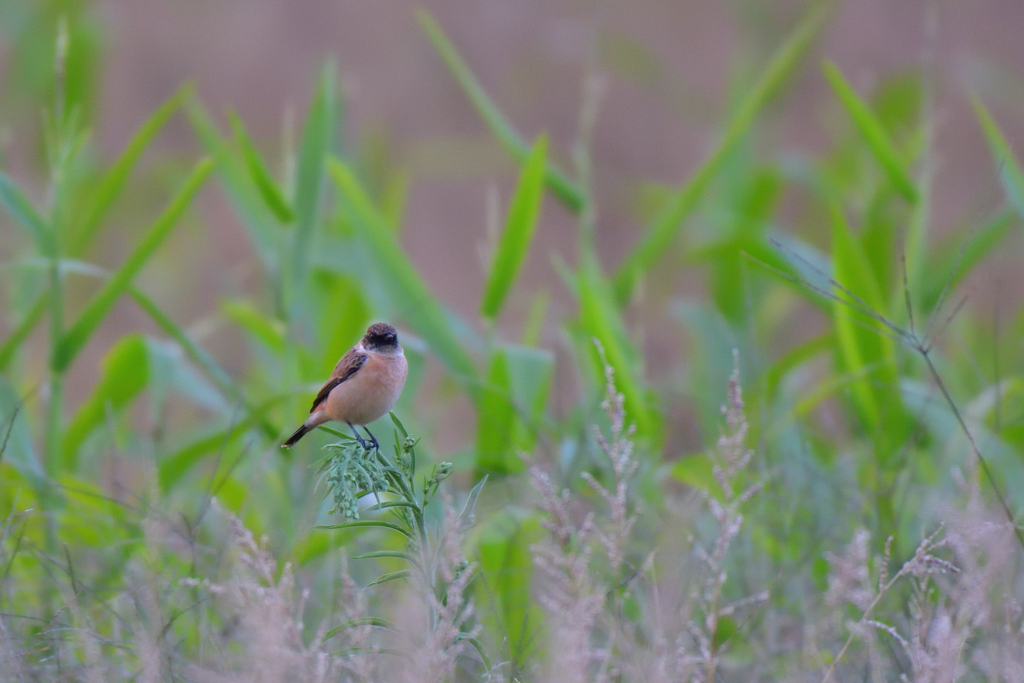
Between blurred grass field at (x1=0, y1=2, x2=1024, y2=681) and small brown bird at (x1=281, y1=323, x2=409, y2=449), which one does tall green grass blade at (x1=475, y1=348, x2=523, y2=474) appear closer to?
blurred grass field at (x1=0, y1=2, x2=1024, y2=681)

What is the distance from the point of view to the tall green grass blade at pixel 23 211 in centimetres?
205

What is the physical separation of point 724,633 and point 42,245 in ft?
5.71

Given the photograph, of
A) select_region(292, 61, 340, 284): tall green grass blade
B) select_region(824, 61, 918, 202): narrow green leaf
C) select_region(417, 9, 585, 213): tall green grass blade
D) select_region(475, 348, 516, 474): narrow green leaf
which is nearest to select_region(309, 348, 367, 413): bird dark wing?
select_region(475, 348, 516, 474): narrow green leaf

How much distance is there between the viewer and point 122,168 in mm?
2186

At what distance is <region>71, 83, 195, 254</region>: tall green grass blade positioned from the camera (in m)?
2.16

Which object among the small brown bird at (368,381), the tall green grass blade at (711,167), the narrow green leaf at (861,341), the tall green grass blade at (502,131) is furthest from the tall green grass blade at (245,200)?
the small brown bird at (368,381)

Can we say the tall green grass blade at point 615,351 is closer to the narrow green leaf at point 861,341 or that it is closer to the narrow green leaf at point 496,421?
the narrow green leaf at point 496,421

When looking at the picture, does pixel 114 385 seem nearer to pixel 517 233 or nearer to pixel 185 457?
pixel 185 457

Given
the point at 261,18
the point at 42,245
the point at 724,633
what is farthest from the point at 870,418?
the point at 261,18

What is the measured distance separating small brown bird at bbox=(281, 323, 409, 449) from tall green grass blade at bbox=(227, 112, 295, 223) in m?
1.24

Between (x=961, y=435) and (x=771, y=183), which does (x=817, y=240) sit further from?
(x=961, y=435)

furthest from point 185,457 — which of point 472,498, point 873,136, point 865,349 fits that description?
point 873,136

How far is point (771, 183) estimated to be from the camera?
13.6 feet

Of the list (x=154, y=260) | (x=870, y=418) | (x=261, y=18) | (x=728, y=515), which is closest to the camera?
(x=728, y=515)
